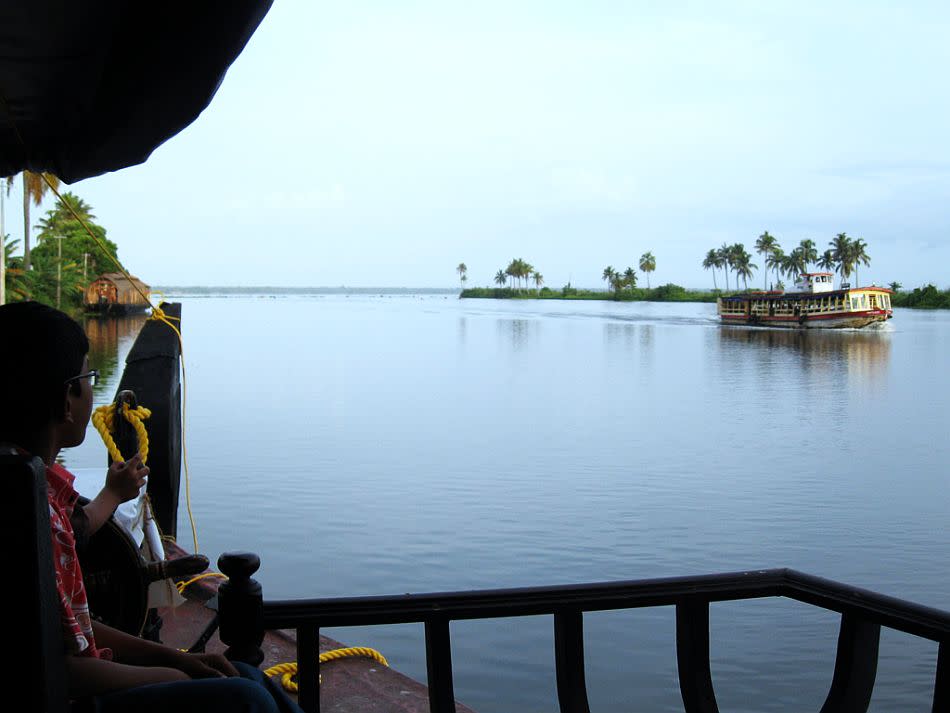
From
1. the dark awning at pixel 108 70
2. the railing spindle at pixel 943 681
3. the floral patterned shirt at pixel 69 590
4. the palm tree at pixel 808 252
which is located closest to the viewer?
the floral patterned shirt at pixel 69 590

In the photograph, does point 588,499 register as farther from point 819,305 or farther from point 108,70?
point 819,305

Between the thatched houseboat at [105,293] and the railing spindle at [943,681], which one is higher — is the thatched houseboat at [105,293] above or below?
above

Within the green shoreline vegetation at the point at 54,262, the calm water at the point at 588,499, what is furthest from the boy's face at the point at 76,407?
the green shoreline vegetation at the point at 54,262

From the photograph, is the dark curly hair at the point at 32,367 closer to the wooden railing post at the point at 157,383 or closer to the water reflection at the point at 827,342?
the wooden railing post at the point at 157,383

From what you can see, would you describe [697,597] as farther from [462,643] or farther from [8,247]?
[8,247]

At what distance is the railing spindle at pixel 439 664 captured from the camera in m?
2.06

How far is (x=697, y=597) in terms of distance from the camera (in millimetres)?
2049

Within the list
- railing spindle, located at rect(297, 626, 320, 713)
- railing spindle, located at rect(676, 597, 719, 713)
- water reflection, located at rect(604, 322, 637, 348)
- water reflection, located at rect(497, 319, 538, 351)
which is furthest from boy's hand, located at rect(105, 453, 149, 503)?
water reflection, located at rect(604, 322, 637, 348)

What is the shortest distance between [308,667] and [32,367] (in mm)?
967

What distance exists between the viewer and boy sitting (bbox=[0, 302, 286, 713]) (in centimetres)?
144

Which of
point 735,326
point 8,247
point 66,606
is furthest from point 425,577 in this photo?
point 735,326

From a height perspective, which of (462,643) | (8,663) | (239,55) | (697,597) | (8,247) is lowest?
(462,643)

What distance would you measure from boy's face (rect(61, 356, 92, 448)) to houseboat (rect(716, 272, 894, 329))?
5710cm

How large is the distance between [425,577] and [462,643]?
1763 mm
